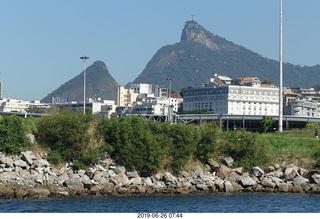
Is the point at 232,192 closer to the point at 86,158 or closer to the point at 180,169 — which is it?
the point at 180,169

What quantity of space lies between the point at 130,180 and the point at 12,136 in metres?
9.15

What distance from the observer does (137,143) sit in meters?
55.2

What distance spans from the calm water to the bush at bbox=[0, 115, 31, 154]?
8.97m

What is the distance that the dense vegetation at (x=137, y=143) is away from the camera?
52906 millimetres

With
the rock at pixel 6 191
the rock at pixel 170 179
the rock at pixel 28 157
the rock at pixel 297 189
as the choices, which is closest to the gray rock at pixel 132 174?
the rock at pixel 170 179

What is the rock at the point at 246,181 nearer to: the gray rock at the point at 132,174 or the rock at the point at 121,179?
the gray rock at the point at 132,174

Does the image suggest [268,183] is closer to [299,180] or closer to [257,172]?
[257,172]

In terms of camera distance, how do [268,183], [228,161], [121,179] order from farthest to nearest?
[228,161]
[268,183]
[121,179]

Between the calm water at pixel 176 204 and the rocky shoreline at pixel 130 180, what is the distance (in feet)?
8.43

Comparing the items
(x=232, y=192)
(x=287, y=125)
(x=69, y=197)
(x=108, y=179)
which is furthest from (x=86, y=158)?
(x=287, y=125)

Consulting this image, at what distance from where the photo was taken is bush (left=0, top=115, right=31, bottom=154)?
5103 cm

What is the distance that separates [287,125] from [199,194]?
2165 inches

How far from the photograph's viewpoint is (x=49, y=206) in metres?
38.9

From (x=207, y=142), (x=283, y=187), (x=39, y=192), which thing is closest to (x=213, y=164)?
(x=207, y=142)
